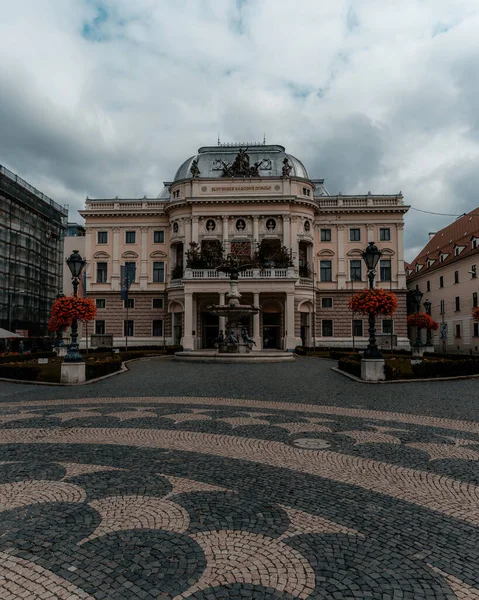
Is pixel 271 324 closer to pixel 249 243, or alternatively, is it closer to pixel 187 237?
pixel 249 243

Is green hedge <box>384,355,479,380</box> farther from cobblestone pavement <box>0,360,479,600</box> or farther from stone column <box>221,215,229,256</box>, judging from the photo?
stone column <box>221,215,229,256</box>

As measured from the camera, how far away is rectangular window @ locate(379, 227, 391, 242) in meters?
53.5

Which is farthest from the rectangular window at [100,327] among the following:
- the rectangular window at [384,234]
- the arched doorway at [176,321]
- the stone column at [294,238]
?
the rectangular window at [384,234]

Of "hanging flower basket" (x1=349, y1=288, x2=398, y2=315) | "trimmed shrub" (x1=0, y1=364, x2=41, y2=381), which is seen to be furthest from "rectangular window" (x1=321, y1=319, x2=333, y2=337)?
"trimmed shrub" (x1=0, y1=364, x2=41, y2=381)

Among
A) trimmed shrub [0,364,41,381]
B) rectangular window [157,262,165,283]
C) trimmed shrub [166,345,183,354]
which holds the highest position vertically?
rectangular window [157,262,165,283]

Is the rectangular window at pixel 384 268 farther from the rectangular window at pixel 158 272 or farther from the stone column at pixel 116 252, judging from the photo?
the stone column at pixel 116 252

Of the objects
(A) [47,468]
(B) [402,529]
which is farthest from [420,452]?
(A) [47,468]

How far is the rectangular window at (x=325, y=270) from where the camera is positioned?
53.6 metres

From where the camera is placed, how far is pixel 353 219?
176 ft

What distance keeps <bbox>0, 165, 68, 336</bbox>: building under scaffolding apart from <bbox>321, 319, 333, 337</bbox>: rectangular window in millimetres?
36457

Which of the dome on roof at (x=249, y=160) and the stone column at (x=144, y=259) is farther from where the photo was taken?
the dome on roof at (x=249, y=160)

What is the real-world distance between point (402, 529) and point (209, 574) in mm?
2171

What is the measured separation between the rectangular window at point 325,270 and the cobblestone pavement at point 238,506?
43.1m

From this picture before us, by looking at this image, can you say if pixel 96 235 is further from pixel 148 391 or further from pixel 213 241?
pixel 148 391
